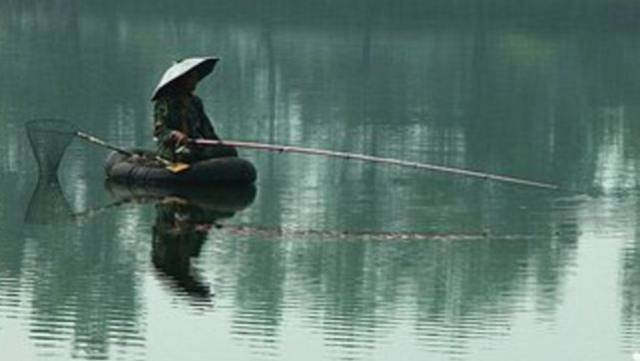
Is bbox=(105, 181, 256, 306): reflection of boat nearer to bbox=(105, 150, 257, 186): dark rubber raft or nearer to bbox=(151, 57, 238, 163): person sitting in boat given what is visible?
bbox=(105, 150, 257, 186): dark rubber raft

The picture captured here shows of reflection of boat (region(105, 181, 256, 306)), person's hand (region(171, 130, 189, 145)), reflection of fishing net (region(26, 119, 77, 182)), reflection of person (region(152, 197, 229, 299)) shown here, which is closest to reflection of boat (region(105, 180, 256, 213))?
reflection of boat (region(105, 181, 256, 306))

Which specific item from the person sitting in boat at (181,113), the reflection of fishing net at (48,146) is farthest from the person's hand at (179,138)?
the reflection of fishing net at (48,146)

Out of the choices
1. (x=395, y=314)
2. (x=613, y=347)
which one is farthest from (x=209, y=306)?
→ (x=613, y=347)

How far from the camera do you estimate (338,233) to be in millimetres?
22188

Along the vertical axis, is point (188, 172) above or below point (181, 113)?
below

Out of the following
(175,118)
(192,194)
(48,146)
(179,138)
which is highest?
(175,118)

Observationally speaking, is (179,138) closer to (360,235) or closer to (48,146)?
(48,146)

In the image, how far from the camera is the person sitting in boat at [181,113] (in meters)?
24.8

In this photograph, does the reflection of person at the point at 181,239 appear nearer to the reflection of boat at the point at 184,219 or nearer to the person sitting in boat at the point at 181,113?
the reflection of boat at the point at 184,219

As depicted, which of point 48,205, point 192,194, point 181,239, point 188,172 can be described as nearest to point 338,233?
point 181,239

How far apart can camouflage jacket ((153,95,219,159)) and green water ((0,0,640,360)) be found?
2.49 ft

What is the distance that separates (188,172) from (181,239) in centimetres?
300

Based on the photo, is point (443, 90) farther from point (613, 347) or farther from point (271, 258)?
point (613, 347)

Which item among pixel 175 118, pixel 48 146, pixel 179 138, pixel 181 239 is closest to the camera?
pixel 181 239
